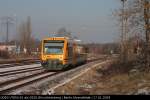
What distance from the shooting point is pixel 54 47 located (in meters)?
29.6

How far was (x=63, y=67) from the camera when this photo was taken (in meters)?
29.4

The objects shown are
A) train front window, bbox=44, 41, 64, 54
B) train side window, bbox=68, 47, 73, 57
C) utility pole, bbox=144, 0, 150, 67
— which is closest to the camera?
utility pole, bbox=144, 0, 150, 67

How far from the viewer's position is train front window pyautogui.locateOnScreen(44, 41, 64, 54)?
29438mm

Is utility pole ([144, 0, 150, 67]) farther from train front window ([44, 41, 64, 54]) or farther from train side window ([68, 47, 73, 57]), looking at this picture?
train side window ([68, 47, 73, 57])

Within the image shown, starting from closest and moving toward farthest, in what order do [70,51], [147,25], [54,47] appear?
[147,25] < [54,47] < [70,51]

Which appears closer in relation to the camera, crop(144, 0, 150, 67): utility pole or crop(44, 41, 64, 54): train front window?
crop(144, 0, 150, 67): utility pole

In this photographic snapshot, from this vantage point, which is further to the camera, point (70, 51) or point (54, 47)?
point (70, 51)

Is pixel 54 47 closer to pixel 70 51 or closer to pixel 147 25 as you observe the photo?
pixel 70 51

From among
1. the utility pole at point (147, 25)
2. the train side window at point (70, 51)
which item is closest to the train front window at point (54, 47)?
the train side window at point (70, 51)

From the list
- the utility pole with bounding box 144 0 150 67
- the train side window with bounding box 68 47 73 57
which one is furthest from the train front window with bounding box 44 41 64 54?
the utility pole with bounding box 144 0 150 67

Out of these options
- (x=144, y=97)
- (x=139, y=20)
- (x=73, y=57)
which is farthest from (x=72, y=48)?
(x=144, y=97)

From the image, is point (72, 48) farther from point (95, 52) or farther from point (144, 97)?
point (95, 52)

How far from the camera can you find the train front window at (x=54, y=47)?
2944 cm

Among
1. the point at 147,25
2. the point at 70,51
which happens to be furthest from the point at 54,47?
the point at 147,25
